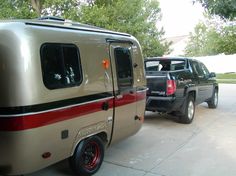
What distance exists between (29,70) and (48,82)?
0.37 meters

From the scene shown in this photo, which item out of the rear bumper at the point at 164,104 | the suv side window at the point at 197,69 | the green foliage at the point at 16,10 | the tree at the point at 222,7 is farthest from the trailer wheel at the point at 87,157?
the green foliage at the point at 16,10

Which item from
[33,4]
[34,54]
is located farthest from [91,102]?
[33,4]

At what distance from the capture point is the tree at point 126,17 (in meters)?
16.1

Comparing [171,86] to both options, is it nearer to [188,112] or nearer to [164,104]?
[164,104]

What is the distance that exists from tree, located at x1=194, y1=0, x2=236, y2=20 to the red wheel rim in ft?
16.0

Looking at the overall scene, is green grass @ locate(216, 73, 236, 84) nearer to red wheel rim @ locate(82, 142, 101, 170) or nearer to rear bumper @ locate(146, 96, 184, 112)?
rear bumper @ locate(146, 96, 184, 112)

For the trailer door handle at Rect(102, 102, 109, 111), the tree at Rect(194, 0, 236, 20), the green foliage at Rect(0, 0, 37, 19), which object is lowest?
the trailer door handle at Rect(102, 102, 109, 111)

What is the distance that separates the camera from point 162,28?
43.7 m

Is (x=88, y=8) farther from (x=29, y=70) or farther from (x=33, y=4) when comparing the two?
(x=29, y=70)

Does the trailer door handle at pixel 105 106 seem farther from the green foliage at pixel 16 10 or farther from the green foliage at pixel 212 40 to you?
the green foliage at pixel 212 40

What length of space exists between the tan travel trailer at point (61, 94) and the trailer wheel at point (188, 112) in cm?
305

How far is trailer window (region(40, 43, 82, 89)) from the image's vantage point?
14.8 feet

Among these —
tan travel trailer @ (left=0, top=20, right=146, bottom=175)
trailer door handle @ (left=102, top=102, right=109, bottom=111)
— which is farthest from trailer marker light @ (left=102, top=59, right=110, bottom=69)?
trailer door handle @ (left=102, top=102, right=109, bottom=111)

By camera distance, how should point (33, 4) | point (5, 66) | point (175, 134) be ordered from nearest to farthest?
point (5, 66), point (175, 134), point (33, 4)
